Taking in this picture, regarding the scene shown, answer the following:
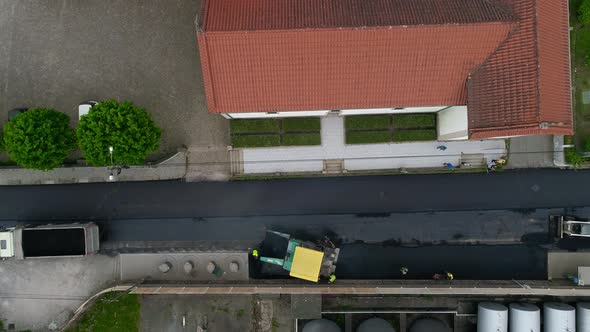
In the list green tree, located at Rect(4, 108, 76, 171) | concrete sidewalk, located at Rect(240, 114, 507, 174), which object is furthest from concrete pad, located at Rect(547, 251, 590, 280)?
green tree, located at Rect(4, 108, 76, 171)

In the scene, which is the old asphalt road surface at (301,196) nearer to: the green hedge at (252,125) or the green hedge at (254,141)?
the green hedge at (254,141)

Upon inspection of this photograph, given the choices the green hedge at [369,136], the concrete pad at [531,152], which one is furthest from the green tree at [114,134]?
the concrete pad at [531,152]

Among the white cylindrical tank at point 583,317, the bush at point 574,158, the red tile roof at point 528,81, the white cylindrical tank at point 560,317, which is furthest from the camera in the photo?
the bush at point 574,158

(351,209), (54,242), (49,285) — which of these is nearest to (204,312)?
(54,242)

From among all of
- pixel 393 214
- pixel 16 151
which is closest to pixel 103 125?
pixel 16 151

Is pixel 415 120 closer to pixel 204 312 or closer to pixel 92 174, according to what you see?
pixel 204 312

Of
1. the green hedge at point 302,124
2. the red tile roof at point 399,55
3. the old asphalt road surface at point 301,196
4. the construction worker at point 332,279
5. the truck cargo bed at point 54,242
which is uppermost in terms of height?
the red tile roof at point 399,55
